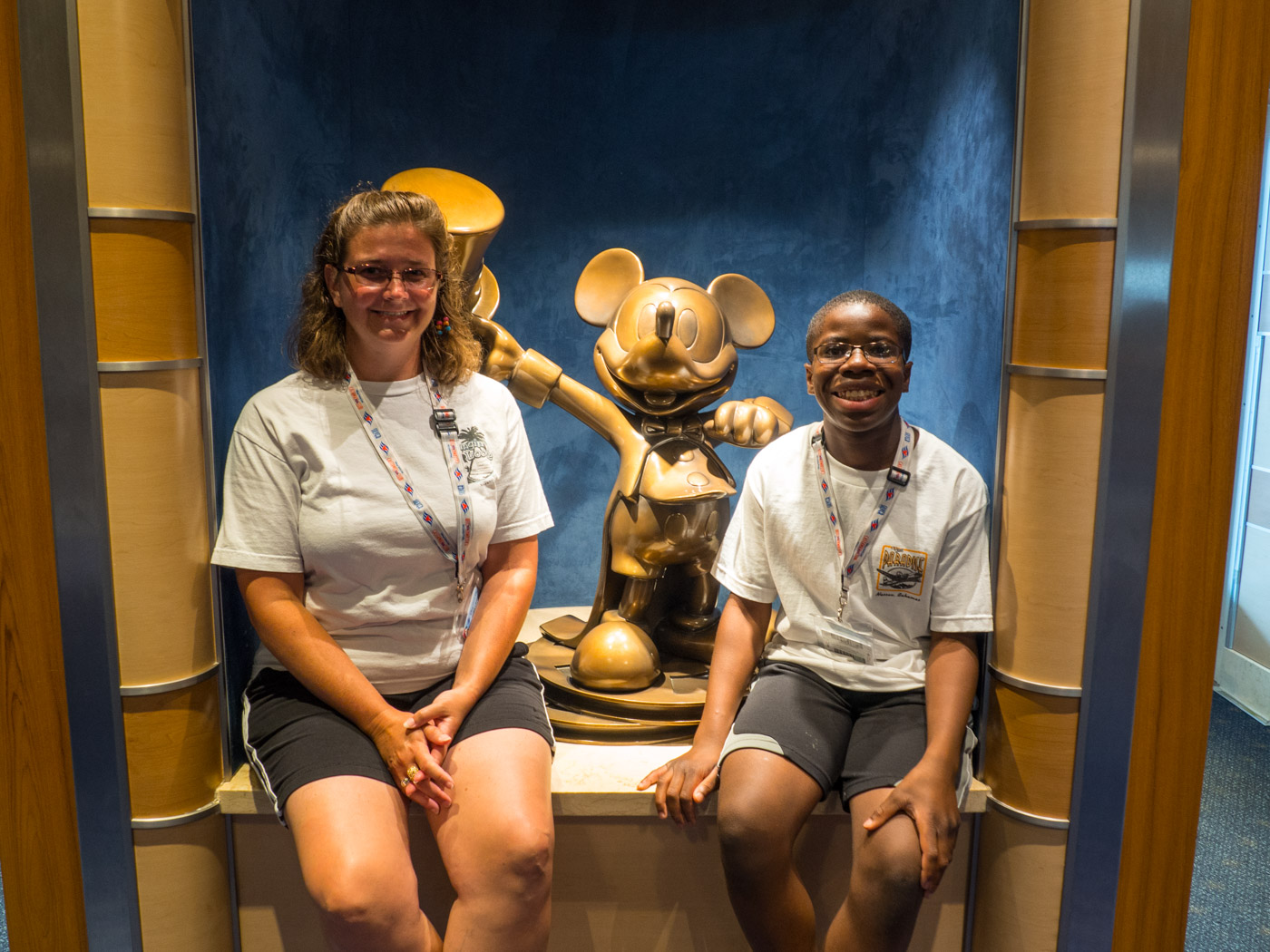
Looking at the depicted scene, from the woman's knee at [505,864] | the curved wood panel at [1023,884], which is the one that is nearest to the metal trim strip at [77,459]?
the woman's knee at [505,864]

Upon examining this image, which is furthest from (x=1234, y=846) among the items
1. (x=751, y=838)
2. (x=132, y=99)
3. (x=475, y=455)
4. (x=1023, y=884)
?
(x=132, y=99)

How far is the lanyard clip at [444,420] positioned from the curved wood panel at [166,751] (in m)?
0.58

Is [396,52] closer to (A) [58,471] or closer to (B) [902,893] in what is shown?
(A) [58,471]

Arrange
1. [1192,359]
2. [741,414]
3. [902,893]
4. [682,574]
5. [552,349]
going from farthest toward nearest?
[552,349] → [682,574] → [741,414] → [1192,359] → [902,893]

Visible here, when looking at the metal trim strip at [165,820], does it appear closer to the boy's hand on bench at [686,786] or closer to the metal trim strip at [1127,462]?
the boy's hand on bench at [686,786]

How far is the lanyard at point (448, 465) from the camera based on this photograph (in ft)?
5.48

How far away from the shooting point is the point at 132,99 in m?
1.55

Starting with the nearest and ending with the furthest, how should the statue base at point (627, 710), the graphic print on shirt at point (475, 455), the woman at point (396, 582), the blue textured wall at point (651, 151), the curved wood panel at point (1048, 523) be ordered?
the woman at point (396, 582)
the curved wood panel at point (1048, 523)
the graphic print on shirt at point (475, 455)
the statue base at point (627, 710)
the blue textured wall at point (651, 151)

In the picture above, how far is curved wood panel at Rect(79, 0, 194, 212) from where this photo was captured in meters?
1.52

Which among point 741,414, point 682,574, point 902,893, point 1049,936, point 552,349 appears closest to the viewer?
point 902,893

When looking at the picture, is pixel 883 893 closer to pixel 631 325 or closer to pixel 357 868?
pixel 357 868

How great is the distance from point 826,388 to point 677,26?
1.31 metres

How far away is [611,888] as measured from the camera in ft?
5.90

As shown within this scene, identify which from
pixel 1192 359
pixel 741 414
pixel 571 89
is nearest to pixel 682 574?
pixel 741 414
